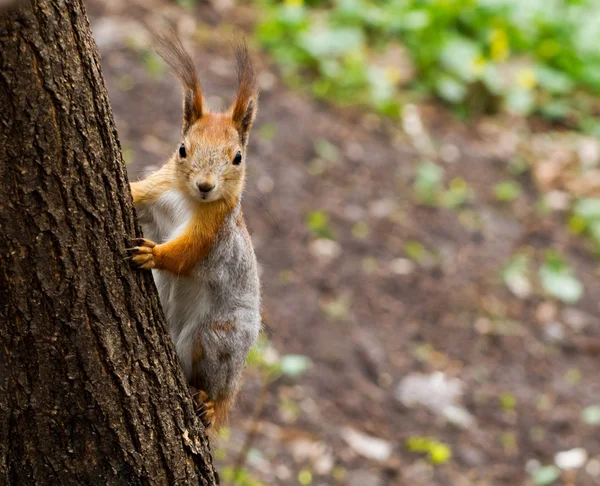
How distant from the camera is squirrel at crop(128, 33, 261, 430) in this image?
8.04 ft

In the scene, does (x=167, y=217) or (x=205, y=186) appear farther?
(x=167, y=217)

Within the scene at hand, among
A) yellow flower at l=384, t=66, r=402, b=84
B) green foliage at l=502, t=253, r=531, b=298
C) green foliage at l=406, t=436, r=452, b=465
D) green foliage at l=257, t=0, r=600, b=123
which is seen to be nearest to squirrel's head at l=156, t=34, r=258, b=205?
green foliage at l=406, t=436, r=452, b=465

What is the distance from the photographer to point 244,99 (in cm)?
254

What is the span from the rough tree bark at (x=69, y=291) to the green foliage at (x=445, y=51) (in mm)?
5276

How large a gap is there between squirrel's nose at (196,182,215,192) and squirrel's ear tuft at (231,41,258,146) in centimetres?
26

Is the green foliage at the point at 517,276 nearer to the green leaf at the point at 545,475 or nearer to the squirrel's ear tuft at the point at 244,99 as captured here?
the green leaf at the point at 545,475

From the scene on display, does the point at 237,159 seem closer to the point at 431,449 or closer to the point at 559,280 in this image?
the point at 431,449

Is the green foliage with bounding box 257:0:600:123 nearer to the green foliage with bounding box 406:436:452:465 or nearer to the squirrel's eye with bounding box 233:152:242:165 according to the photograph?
the green foliage with bounding box 406:436:452:465

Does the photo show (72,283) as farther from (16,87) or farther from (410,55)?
(410,55)

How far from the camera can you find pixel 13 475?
1.92 meters

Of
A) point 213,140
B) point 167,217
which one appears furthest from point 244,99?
point 167,217

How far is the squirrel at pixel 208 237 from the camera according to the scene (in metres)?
2.45

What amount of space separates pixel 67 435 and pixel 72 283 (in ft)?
1.20

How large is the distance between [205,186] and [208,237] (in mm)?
158
